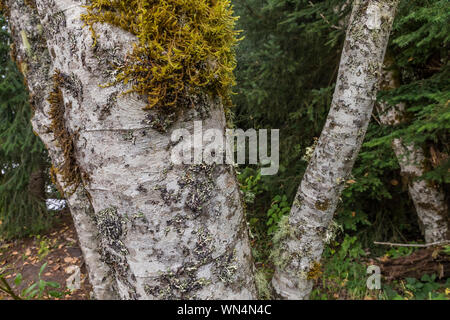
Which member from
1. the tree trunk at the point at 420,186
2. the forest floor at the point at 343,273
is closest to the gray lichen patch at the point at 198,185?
the forest floor at the point at 343,273

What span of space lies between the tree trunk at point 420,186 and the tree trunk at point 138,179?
2.90 metres

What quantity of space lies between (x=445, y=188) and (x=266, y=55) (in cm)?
276

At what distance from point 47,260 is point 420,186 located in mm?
5530

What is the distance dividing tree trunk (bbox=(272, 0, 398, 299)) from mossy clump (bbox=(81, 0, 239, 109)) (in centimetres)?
78

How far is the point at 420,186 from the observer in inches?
131

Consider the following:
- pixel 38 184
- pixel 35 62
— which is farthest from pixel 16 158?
pixel 35 62

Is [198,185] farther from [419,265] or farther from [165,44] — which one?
[419,265]

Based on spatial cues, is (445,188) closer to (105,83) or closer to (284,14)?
(284,14)

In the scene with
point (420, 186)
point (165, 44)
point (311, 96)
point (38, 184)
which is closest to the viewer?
point (165, 44)

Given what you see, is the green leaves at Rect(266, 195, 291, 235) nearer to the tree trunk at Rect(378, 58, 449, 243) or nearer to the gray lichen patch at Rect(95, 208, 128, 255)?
the tree trunk at Rect(378, 58, 449, 243)

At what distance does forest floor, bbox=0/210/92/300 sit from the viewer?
394 cm

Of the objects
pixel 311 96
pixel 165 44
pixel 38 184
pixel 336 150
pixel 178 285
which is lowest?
pixel 38 184

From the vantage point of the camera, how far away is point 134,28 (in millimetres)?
885

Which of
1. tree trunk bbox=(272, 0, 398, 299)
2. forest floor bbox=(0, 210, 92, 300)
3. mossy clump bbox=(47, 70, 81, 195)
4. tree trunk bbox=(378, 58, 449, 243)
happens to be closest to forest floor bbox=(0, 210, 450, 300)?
forest floor bbox=(0, 210, 92, 300)
